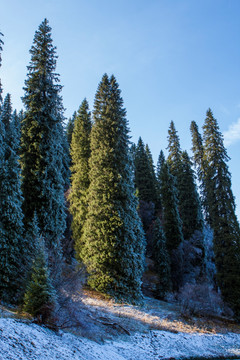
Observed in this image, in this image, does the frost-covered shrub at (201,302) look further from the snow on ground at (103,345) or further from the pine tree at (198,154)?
the pine tree at (198,154)

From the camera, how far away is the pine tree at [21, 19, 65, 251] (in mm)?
16516

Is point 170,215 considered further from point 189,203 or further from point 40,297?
point 40,297

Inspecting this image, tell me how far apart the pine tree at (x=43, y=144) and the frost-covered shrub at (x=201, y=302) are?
11542 mm

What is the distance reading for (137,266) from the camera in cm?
2041

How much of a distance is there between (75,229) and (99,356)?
55.9ft

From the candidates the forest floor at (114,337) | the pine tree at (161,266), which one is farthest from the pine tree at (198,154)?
the forest floor at (114,337)

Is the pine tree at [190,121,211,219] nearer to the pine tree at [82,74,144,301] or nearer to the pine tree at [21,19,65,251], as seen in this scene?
the pine tree at [82,74,144,301]

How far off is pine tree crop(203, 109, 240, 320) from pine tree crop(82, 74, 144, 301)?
8.39 meters

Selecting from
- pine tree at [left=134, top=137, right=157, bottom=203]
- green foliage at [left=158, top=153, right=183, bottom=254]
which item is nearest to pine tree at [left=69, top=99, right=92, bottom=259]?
green foliage at [left=158, top=153, right=183, bottom=254]

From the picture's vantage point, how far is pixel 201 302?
2059 centimetres

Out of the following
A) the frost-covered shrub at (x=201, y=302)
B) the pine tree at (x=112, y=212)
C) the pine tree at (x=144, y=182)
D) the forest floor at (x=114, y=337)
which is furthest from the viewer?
the pine tree at (x=144, y=182)

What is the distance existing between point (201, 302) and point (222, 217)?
365 inches

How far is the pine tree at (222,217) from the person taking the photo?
76.5ft

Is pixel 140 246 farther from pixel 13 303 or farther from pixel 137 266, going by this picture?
pixel 13 303
